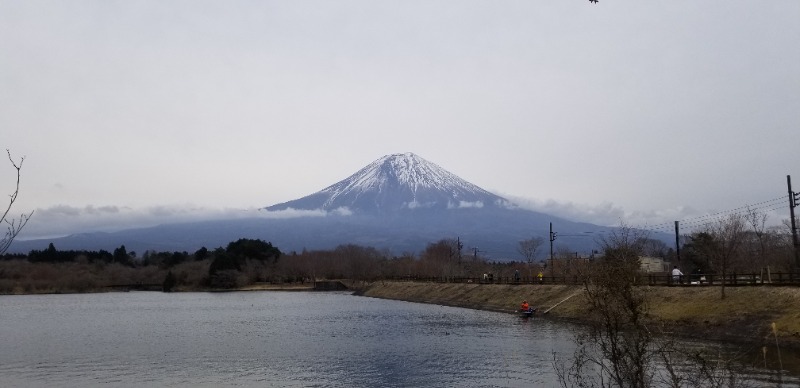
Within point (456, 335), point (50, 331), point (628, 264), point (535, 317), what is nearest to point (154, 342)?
point (50, 331)

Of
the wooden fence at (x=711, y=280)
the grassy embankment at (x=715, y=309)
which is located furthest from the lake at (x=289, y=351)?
the wooden fence at (x=711, y=280)

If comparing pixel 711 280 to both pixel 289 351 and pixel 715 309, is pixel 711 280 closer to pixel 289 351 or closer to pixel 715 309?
pixel 715 309

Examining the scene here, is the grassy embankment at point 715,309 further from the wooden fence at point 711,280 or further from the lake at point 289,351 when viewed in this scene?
the lake at point 289,351

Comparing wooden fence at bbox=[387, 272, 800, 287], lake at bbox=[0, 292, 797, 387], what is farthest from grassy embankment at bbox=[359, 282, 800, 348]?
lake at bbox=[0, 292, 797, 387]

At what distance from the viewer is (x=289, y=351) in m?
31.0

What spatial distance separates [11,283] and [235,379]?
118m

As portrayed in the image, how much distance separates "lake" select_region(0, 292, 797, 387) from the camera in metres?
23.3

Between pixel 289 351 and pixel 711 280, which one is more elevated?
pixel 711 280

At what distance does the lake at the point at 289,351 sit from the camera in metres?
23.3

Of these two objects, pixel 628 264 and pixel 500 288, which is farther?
pixel 500 288

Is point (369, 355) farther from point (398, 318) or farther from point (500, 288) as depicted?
point (500, 288)

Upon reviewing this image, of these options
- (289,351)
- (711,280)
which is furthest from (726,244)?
(289,351)

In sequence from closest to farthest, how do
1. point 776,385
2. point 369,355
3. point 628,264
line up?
point 628,264, point 776,385, point 369,355

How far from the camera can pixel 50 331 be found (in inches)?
1689
